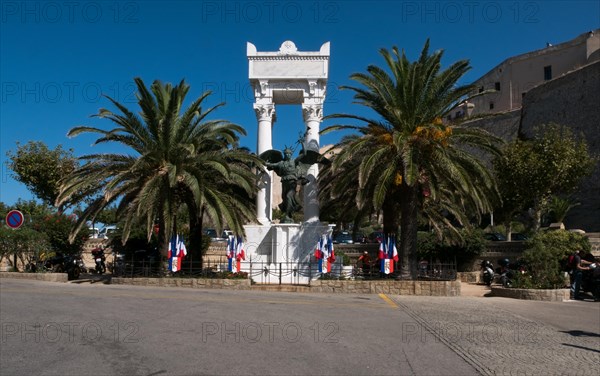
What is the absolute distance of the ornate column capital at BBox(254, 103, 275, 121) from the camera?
23297 millimetres

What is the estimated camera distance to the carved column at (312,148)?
72.5ft

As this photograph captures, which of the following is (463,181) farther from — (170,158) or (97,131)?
(97,131)

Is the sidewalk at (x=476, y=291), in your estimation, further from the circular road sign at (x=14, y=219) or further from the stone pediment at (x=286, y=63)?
the circular road sign at (x=14, y=219)

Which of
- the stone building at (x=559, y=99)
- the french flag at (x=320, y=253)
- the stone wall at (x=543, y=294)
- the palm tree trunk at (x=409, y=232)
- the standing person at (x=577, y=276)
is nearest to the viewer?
the stone wall at (x=543, y=294)

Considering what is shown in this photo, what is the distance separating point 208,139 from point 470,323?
1244cm

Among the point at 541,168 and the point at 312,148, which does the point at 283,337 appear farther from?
the point at 541,168

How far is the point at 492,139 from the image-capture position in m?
18.4

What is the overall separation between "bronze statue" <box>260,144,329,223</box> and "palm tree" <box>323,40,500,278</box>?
91.6 inches

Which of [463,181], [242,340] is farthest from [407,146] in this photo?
[242,340]

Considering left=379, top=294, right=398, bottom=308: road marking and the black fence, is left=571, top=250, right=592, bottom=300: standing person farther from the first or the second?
left=379, top=294, right=398, bottom=308: road marking

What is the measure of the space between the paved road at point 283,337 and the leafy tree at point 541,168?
64.8 feet

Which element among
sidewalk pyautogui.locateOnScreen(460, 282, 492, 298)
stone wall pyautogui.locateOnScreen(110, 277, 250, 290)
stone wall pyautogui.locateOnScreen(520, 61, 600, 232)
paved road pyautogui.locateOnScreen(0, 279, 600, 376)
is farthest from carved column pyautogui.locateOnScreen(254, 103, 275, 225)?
stone wall pyautogui.locateOnScreen(520, 61, 600, 232)

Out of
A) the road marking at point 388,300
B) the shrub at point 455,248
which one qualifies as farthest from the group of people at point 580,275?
the shrub at point 455,248

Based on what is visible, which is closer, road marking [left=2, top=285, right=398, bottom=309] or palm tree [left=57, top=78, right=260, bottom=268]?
road marking [left=2, top=285, right=398, bottom=309]
